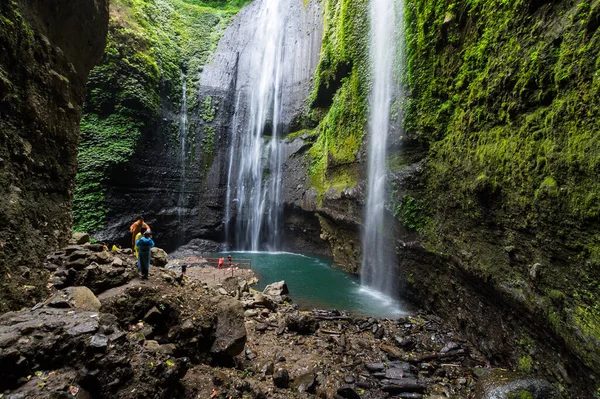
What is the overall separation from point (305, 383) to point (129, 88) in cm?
1789

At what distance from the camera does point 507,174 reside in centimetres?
523

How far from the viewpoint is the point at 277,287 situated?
9.62 meters

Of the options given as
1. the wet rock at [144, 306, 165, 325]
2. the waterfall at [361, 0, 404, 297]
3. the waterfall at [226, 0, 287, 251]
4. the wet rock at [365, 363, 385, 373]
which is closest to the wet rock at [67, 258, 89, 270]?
the wet rock at [144, 306, 165, 325]

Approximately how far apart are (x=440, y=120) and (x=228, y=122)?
17.8 meters

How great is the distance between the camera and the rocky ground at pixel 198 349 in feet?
7.91

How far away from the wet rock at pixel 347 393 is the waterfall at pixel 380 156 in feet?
18.8

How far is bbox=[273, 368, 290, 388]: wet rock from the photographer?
4.45 meters

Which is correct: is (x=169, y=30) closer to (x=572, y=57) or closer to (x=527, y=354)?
(x=572, y=57)

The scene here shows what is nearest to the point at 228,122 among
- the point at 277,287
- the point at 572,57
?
the point at 277,287

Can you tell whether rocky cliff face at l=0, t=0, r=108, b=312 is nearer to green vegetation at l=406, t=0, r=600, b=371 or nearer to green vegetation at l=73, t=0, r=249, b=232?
green vegetation at l=406, t=0, r=600, b=371

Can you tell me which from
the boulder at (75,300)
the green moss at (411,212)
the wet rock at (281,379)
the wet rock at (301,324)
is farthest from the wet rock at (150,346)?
the green moss at (411,212)

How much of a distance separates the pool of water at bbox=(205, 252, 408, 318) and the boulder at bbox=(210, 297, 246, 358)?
13.9 ft

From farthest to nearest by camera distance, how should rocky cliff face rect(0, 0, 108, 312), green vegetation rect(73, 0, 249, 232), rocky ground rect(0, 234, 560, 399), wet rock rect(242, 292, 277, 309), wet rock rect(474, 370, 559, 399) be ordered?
green vegetation rect(73, 0, 249, 232), wet rock rect(242, 292, 277, 309), wet rock rect(474, 370, 559, 399), rocky cliff face rect(0, 0, 108, 312), rocky ground rect(0, 234, 560, 399)

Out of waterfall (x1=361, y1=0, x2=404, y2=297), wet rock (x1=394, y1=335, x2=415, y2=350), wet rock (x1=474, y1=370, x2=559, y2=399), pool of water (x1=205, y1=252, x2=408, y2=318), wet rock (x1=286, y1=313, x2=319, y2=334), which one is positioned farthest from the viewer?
waterfall (x1=361, y1=0, x2=404, y2=297)
